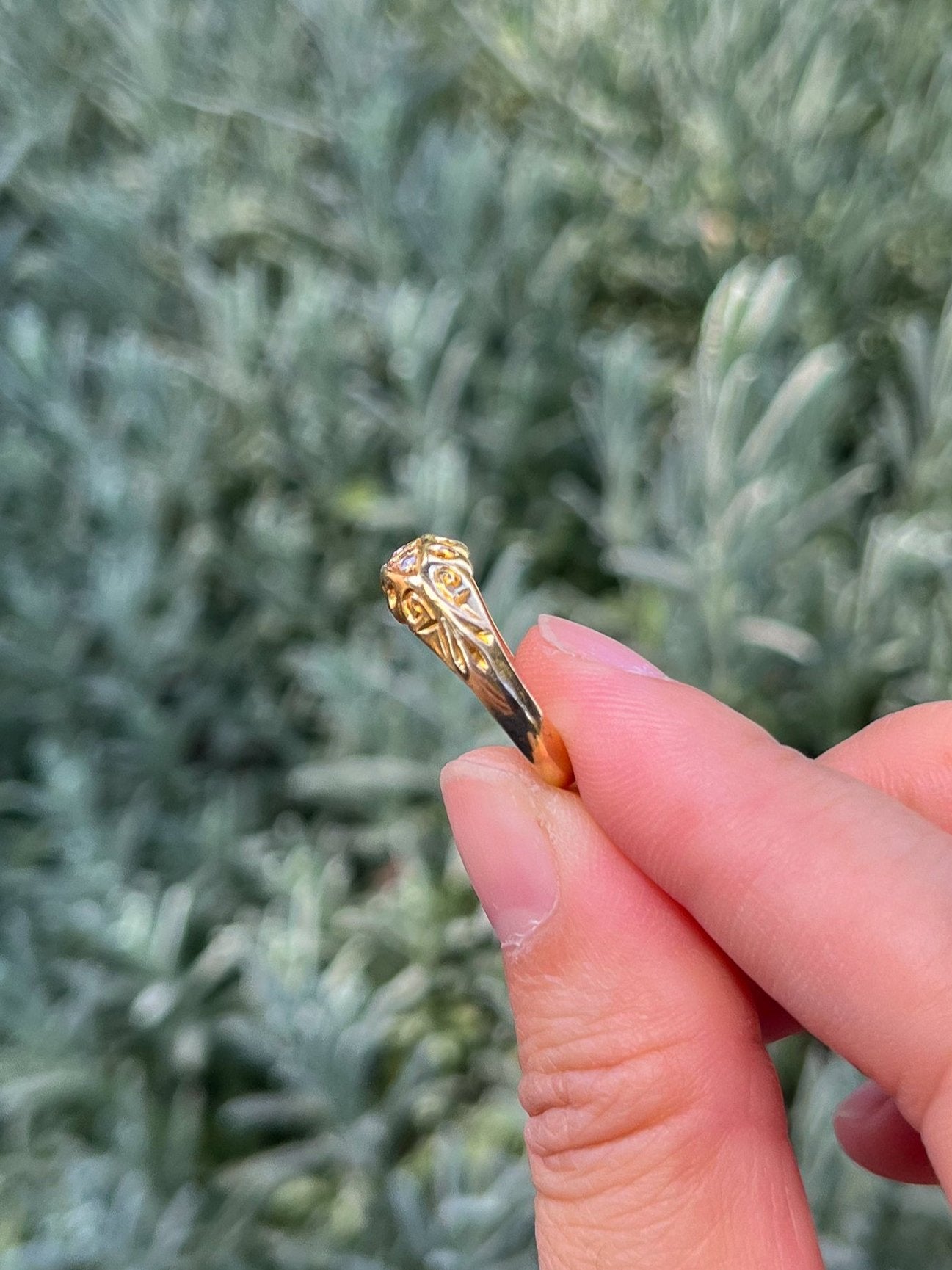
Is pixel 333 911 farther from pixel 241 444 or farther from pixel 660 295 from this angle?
pixel 660 295

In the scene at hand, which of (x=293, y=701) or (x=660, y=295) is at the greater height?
(x=660, y=295)

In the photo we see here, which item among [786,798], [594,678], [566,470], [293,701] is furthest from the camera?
[566,470]

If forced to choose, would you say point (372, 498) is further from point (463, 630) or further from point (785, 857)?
point (785, 857)

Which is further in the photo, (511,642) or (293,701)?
(293,701)

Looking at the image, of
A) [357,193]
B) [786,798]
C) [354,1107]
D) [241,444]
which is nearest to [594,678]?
[786,798]

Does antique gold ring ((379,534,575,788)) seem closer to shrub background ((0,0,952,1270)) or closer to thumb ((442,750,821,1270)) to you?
thumb ((442,750,821,1270))

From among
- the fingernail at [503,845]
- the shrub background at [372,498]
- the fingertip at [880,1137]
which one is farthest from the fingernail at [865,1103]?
the fingernail at [503,845]

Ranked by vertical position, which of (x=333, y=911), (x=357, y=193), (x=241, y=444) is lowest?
(x=333, y=911)
